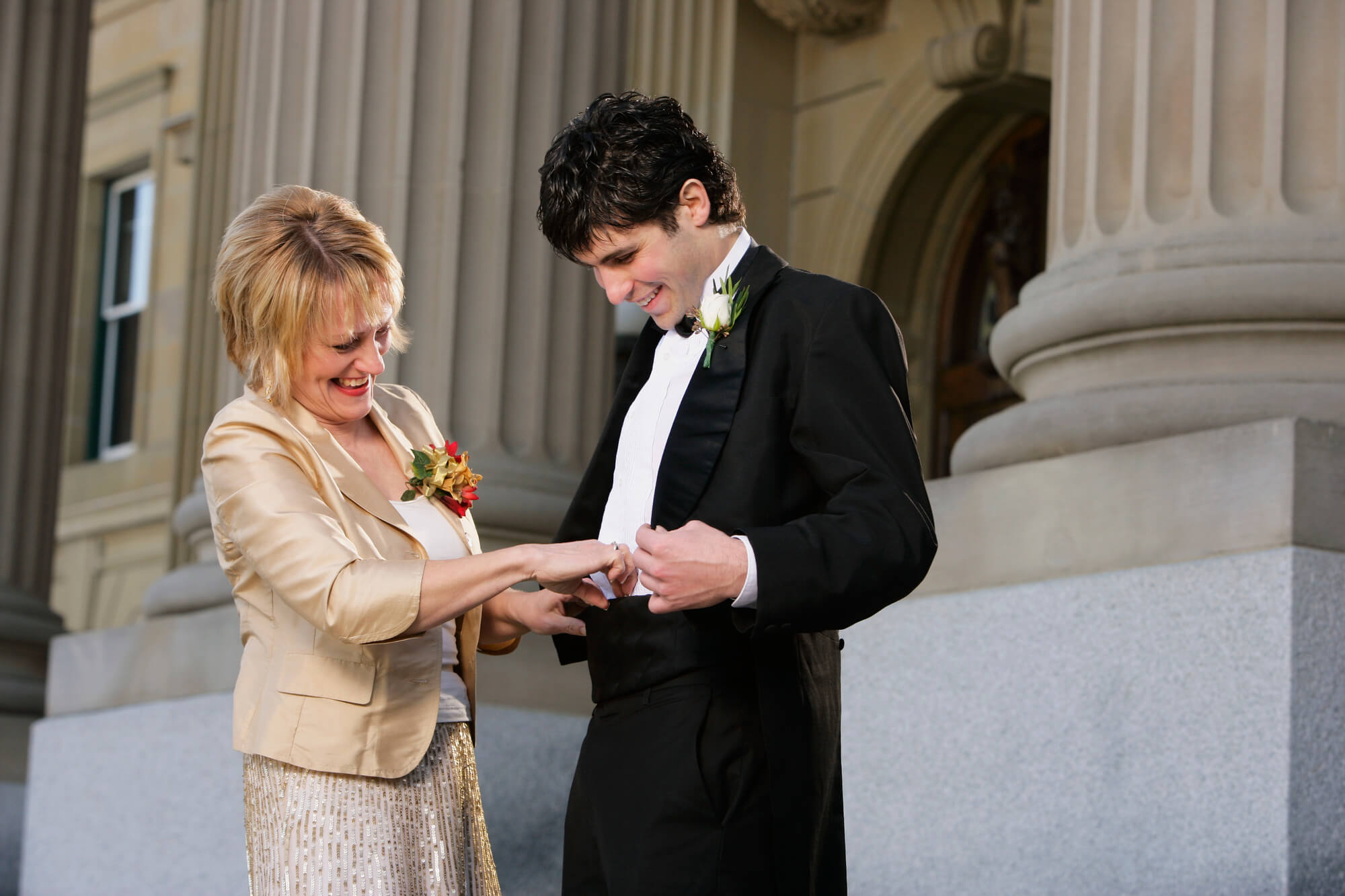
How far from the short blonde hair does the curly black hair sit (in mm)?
471

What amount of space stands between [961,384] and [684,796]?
7.43 meters

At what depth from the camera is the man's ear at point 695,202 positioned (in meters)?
2.66

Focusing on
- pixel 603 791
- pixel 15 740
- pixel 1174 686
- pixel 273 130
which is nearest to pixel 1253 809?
pixel 1174 686

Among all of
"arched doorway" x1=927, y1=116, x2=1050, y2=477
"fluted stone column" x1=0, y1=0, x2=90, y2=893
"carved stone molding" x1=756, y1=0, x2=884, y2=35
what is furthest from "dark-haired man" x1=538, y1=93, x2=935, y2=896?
"carved stone molding" x1=756, y1=0, x2=884, y2=35

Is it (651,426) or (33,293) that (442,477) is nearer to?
(651,426)

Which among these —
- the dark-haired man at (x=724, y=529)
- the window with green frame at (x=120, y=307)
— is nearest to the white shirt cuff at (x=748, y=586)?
the dark-haired man at (x=724, y=529)

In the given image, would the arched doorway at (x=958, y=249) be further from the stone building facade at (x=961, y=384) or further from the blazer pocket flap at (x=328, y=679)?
the blazer pocket flap at (x=328, y=679)

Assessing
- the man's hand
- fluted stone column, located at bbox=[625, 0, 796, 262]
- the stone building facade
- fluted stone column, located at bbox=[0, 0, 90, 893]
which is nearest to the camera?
the man's hand

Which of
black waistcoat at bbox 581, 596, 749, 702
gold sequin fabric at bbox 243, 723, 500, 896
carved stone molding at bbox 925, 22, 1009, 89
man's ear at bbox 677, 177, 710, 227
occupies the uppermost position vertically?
carved stone molding at bbox 925, 22, 1009, 89

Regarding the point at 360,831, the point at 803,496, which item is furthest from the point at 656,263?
the point at 360,831

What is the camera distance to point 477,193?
20.4ft

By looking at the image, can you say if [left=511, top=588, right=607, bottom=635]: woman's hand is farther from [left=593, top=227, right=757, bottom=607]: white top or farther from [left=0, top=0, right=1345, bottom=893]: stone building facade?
[left=0, top=0, right=1345, bottom=893]: stone building facade

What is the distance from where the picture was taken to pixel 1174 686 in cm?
406

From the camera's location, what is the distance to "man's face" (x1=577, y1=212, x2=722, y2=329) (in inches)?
105
